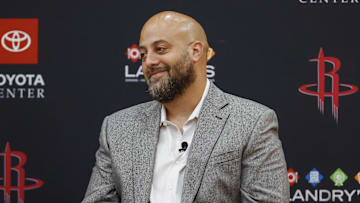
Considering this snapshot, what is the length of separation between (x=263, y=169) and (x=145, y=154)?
0.50 meters

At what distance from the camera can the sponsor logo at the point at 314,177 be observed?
2557mm

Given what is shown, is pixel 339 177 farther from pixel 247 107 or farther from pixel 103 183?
pixel 103 183

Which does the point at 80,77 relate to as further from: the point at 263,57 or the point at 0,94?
the point at 263,57

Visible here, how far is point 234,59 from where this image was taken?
2586 mm

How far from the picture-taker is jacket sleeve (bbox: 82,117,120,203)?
5.94ft

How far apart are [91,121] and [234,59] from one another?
0.97 m

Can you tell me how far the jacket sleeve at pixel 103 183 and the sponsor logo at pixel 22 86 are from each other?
904 millimetres

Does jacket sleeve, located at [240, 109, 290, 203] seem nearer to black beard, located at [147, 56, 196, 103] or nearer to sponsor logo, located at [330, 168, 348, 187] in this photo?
black beard, located at [147, 56, 196, 103]

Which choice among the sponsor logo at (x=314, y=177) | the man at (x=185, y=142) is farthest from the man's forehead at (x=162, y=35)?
the sponsor logo at (x=314, y=177)

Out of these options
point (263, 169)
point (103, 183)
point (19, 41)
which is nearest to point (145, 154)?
point (103, 183)

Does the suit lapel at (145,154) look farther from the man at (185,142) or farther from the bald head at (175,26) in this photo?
the bald head at (175,26)

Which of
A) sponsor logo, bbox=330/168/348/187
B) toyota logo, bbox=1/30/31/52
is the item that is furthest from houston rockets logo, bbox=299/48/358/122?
toyota logo, bbox=1/30/31/52

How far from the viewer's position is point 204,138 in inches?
67.9

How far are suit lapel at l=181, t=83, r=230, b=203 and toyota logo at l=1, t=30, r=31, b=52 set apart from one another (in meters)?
1.37
